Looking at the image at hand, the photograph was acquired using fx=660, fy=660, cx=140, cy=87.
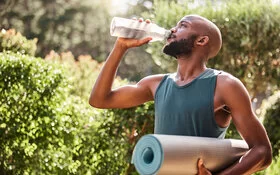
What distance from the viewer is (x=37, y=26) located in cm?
2847

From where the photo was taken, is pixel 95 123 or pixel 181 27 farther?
pixel 95 123

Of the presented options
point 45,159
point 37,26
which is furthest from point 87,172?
point 37,26

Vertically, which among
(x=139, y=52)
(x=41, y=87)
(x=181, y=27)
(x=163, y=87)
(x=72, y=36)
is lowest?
(x=139, y=52)

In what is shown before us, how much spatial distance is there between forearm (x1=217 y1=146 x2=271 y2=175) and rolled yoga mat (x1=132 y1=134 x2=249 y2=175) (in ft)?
0.16

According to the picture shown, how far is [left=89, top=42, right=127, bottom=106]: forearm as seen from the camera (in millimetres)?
2963

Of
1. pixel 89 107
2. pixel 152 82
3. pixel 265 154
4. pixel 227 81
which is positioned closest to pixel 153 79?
pixel 152 82

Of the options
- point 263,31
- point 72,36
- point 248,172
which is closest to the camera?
point 248,172

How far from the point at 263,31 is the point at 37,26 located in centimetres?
1747

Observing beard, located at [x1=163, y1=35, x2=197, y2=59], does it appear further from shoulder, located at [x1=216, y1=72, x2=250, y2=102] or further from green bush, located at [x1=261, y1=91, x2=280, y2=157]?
green bush, located at [x1=261, y1=91, x2=280, y2=157]

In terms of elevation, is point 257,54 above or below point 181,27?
below

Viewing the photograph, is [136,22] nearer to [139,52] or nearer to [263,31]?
[263,31]

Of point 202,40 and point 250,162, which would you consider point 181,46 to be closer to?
point 202,40

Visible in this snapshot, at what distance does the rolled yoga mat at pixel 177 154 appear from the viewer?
241 cm

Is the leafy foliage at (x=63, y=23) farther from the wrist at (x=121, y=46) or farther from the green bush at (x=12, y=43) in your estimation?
the wrist at (x=121, y=46)
